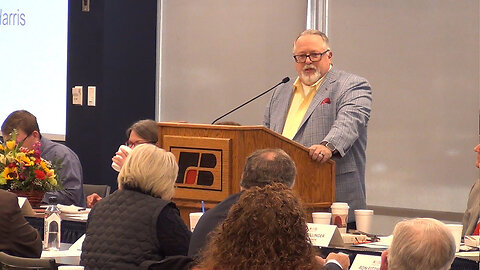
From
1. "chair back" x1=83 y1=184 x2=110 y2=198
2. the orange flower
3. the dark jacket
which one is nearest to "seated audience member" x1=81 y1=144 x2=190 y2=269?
the dark jacket

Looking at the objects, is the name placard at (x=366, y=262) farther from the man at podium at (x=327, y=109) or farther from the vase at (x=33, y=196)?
the vase at (x=33, y=196)

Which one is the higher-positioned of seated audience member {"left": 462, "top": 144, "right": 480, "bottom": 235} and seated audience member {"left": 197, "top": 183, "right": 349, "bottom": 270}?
seated audience member {"left": 197, "top": 183, "right": 349, "bottom": 270}

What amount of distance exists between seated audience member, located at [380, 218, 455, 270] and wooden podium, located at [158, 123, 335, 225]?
1.42m

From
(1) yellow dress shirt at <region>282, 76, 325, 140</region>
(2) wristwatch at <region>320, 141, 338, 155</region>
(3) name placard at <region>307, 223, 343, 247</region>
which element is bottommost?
(3) name placard at <region>307, 223, 343, 247</region>

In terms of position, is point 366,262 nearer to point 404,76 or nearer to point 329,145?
point 329,145

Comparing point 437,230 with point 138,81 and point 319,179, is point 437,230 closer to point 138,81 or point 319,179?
point 319,179

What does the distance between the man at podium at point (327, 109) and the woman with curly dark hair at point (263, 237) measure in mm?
2102

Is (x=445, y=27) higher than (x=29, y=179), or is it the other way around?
(x=445, y=27)

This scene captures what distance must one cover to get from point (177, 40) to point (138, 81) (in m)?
0.50

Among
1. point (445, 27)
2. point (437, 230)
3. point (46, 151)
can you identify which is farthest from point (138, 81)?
point (437, 230)

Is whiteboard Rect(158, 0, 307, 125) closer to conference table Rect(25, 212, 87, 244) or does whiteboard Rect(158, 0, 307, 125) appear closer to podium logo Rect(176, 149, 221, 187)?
conference table Rect(25, 212, 87, 244)

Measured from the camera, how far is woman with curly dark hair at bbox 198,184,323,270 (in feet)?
8.93

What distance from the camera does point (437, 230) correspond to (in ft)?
9.80

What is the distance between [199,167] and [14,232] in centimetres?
96
